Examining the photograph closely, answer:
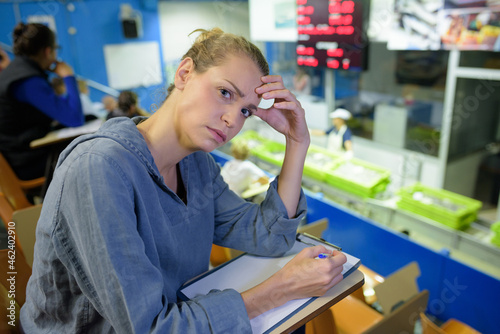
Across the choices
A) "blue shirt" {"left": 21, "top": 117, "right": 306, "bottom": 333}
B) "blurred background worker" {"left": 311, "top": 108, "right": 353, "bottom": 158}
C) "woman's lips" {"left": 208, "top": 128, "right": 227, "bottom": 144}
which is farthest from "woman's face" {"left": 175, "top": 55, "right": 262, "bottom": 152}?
"blurred background worker" {"left": 311, "top": 108, "right": 353, "bottom": 158}

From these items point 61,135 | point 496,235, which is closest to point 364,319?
point 496,235

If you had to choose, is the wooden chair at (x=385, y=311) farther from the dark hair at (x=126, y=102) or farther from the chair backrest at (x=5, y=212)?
the dark hair at (x=126, y=102)

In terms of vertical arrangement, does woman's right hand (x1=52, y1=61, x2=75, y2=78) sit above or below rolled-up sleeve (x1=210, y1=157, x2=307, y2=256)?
above

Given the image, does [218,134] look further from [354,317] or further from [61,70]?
[61,70]

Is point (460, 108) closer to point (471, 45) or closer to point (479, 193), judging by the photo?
point (471, 45)

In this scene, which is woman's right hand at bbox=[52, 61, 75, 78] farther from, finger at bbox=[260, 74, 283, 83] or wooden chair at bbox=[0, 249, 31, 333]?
finger at bbox=[260, 74, 283, 83]

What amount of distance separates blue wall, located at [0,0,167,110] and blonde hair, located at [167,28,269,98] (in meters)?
3.88

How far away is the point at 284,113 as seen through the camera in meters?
0.92

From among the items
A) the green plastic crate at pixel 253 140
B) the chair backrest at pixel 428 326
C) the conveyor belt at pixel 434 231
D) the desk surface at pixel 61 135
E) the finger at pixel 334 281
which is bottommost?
the conveyor belt at pixel 434 231

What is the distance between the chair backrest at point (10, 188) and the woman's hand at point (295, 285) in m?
1.80

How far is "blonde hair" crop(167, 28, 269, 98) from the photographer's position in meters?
0.74

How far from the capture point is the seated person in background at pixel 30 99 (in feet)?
6.07

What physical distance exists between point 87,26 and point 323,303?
5045 millimetres

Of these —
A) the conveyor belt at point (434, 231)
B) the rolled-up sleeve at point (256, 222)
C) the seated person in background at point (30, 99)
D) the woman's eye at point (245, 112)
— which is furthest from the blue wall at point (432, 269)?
the seated person in background at point (30, 99)
